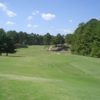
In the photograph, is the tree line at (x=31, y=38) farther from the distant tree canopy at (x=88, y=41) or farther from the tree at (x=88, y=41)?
the tree at (x=88, y=41)

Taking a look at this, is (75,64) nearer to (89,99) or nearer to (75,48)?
(89,99)

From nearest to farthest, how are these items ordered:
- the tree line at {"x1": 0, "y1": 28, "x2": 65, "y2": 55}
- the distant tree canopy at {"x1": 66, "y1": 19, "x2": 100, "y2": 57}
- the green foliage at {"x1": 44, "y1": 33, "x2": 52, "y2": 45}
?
1. the distant tree canopy at {"x1": 66, "y1": 19, "x2": 100, "y2": 57}
2. the tree line at {"x1": 0, "y1": 28, "x2": 65, "y2": 55}
3. the green foliage at {"x1": 44, "y1": 33, "x2": 52, "y2": 45}

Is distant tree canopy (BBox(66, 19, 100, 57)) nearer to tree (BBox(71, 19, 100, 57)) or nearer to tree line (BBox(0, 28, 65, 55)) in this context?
tree (BBox(71, 19, 100, 57))

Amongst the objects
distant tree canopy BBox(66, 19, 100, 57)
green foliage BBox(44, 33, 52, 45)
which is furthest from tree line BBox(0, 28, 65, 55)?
distant tree canopy BBox(66, 19, 100, 57)

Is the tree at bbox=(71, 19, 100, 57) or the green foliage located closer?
the tree at bbox=(71, 19, 100, 57)

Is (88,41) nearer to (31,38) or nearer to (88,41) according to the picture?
(88,41)

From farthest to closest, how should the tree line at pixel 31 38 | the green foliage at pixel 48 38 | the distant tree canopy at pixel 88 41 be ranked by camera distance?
1. the green foliage at pixel 48 38
2. the tree line at pixel 31 38
3. the distant tree canopy at pixel 88 41

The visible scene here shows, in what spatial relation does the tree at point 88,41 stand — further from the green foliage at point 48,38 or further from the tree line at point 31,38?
the green foliage at point 48,38

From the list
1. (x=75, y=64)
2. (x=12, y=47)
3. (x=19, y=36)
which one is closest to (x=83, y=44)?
(x=12, y=47)

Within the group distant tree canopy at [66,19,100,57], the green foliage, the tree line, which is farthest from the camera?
the green foliage

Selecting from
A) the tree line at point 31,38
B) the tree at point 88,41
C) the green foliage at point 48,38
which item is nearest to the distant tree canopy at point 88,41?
the tree at point 88,41

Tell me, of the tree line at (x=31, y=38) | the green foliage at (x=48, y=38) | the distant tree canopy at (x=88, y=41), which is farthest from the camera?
the green foliage at (x=48, y=38)

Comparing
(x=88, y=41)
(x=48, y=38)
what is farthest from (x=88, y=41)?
(x=48, y=38)

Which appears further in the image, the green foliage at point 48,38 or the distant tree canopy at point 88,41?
the green foliage at point 48,38
